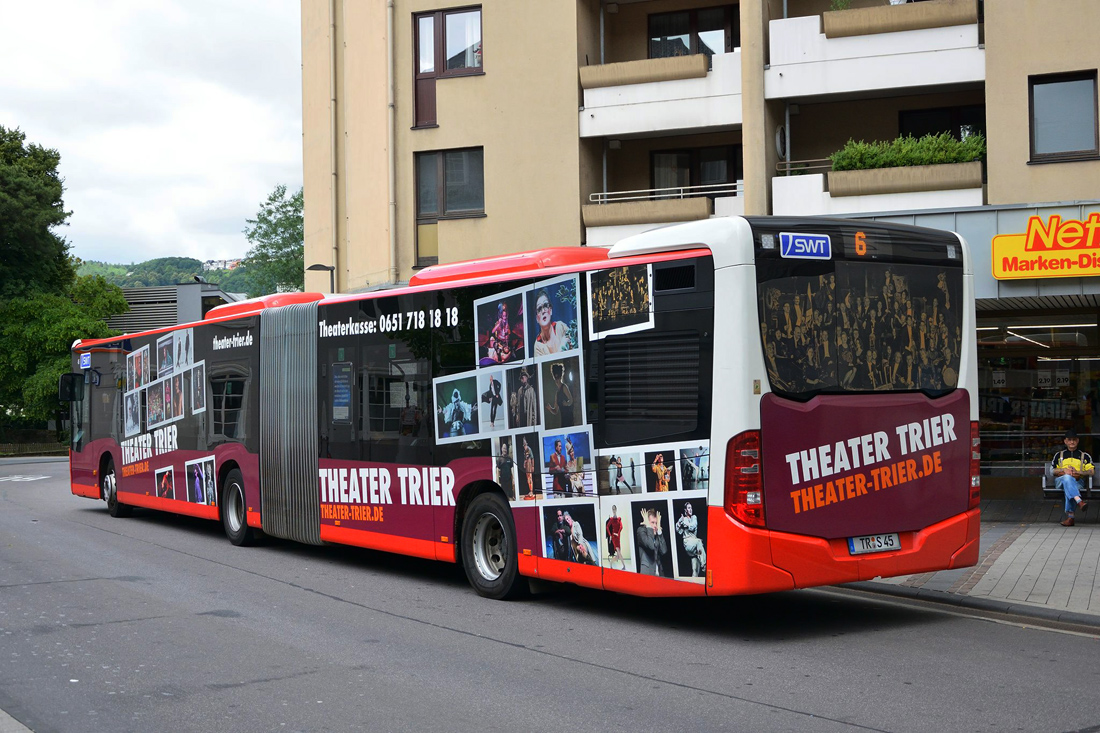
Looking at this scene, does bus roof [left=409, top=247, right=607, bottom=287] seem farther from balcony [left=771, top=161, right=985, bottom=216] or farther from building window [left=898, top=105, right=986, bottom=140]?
building window [left=898, top=105, right=986, bottom=140]

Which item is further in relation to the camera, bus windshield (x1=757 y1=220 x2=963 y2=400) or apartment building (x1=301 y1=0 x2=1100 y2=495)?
apartment building (x1=301 y1=0 x2=1100 y2=495)

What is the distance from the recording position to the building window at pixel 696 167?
23578 millimetres

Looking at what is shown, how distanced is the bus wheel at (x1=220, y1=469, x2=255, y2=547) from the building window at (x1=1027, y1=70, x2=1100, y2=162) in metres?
12.6

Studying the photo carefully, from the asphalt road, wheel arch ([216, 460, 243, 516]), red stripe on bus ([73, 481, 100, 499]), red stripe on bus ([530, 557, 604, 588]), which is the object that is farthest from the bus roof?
red stripe on bus ([73, 481, 100, 499])

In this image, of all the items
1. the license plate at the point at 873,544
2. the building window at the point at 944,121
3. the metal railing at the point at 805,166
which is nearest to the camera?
the license plate at the point at 873,544

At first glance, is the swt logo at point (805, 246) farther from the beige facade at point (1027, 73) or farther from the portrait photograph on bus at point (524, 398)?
the beige facade at point (1027, 73)

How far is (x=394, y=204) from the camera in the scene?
2469cm

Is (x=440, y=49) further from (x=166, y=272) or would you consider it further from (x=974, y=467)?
(x=166, y=272)

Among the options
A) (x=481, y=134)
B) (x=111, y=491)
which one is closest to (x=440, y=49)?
(x=481, y=134)

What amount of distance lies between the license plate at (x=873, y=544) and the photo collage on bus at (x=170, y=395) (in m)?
10.2

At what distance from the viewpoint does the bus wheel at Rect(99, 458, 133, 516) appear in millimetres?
20609

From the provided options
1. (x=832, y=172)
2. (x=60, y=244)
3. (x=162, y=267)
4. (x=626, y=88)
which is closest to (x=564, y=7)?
(x=626, y=88)

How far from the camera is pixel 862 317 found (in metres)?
9.29

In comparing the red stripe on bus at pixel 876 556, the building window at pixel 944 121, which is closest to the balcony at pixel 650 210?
the building window at pixel 944 121
